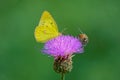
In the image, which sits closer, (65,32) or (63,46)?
(63,46)

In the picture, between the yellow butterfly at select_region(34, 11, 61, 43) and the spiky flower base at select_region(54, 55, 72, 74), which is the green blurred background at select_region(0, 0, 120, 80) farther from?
the spiky flower base at select_region(54, 55, 72, 74)

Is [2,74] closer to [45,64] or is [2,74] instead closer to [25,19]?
[45,64]

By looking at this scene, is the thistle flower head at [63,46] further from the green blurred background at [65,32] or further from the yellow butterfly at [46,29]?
the green blurred background at [65,32]

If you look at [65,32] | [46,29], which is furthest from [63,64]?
[65,32]

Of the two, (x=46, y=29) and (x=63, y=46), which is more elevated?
(x=46, y=29)

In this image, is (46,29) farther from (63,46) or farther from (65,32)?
(65,32)

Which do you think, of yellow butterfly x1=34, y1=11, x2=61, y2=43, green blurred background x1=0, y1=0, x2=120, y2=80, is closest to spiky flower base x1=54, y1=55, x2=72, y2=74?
yellow butterfly x1=34, y1=11, x2=61, y2=43
